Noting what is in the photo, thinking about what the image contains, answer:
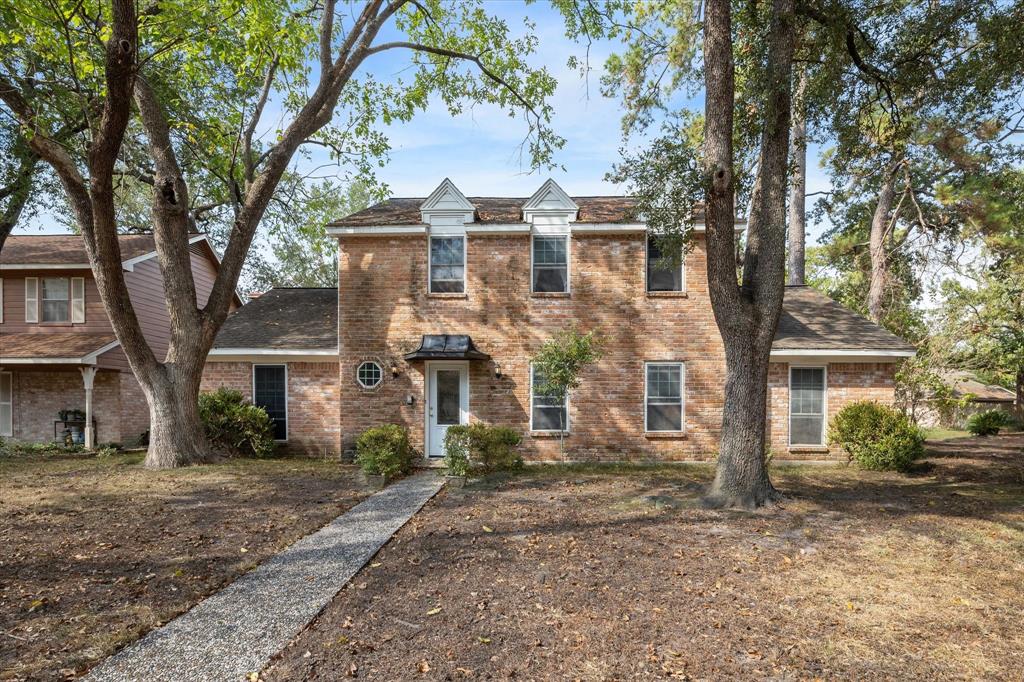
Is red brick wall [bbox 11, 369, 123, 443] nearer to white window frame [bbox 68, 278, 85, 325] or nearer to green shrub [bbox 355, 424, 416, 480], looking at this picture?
white window frame [bbox 68, 278, 85, 325]

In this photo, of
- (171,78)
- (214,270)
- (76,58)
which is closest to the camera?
(76,58)

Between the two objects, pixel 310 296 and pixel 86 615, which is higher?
pixel 310 296

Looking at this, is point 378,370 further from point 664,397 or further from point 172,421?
point 664,397

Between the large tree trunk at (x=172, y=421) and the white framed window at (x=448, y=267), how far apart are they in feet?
18.6

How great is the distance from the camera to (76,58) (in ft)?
36.5

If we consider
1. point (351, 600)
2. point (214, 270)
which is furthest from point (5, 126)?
point (351, 600)

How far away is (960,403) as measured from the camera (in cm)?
1784

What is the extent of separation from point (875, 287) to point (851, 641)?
1809 centimetres

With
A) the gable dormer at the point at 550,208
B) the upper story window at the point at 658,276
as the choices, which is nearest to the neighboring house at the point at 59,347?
the gable dormer at the point at 550,208

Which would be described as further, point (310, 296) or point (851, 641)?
point (310, 296)

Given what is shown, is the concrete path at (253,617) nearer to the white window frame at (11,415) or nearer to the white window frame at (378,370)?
the white window frame at (378,370)

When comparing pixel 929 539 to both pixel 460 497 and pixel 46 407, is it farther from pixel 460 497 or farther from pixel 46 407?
pixel 46 407

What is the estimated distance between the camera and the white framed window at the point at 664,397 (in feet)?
41.6

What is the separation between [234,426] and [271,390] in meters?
1.28
